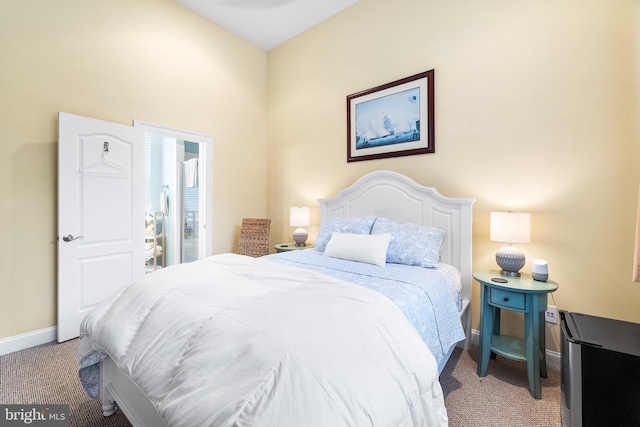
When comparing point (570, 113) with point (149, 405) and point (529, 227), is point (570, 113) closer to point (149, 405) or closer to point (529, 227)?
point (529, 227)

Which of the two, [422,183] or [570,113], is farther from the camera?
[422,183]

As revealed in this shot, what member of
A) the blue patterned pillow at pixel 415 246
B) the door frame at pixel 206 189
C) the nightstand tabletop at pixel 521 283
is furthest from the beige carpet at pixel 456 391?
the door frame at pixel 206 189

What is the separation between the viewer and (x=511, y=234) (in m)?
2.06

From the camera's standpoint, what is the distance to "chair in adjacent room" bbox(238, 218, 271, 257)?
3734mm

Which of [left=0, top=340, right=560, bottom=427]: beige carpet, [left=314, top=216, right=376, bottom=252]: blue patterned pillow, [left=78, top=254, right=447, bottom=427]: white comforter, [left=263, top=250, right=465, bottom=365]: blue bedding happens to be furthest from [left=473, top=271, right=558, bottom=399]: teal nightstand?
[left=78, top=254, right=447, bottom=427]: white comforter

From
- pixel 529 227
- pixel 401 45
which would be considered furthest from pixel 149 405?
pixel 401 45

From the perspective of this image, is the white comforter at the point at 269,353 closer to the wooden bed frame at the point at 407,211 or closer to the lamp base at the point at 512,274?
the wooden bed frame at the point at 407,211

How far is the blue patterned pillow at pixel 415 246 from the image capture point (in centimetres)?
220

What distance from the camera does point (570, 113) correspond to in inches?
81.2

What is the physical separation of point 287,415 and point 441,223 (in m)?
2.21

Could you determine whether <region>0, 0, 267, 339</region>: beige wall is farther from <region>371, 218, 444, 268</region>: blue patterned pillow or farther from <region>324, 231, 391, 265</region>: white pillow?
<region>371, 218, 444, 268</region>: blue patterned pillow

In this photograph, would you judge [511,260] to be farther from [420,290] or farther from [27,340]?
[27,340]

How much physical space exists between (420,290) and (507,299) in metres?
0.80

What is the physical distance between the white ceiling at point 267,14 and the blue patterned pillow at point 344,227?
2.61m
